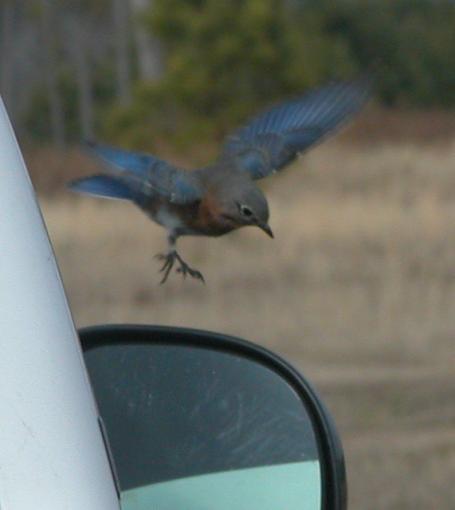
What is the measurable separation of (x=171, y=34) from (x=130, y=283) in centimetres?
706

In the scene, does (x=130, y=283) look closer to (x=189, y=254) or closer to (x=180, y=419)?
(x=189, y=254)

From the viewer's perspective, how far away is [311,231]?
633 inches

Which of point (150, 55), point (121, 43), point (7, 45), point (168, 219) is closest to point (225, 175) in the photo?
point (168, 219)

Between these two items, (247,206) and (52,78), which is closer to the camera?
(247,206)

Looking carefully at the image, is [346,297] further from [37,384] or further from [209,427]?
[37,384]

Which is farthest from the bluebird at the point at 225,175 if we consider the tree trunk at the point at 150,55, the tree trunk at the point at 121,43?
the tree trunk at the point at 121,43

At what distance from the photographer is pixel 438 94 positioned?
1476 inches

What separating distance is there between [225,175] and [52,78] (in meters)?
32.9

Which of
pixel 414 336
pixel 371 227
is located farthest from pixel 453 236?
pixel 414 336

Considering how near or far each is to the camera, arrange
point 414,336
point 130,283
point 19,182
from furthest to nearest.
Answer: point 130,283 → point 414,336 → point 19,182

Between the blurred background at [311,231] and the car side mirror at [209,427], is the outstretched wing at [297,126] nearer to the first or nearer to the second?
the blurred background at [311,231]

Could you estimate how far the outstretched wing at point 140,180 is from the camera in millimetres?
2439

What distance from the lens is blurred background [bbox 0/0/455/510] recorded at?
27.0 ft

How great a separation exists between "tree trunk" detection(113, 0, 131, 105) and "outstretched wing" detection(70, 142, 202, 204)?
29400 mm
